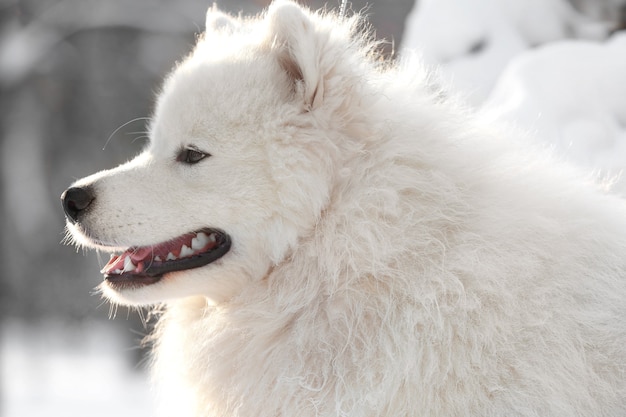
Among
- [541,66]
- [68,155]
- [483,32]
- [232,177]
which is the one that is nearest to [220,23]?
[232,177]

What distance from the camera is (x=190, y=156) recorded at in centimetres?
297

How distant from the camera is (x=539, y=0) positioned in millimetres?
5512

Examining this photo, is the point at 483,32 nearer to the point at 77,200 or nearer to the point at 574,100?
the point at 574,100

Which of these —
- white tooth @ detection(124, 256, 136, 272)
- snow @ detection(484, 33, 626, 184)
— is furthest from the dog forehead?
snow @ detection(484, 33, 626, 184)

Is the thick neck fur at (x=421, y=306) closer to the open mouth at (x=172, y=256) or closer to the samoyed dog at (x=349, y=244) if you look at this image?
the samoyed dog at (x=349, y=244)

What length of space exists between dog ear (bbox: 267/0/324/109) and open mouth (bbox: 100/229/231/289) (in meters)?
0.65

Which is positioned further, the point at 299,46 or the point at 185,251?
the point at 185,251

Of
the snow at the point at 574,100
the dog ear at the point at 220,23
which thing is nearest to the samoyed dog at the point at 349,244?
the dog ear at the point at 220,23

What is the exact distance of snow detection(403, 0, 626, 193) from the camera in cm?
423

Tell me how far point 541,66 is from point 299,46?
→ 95.7 inches

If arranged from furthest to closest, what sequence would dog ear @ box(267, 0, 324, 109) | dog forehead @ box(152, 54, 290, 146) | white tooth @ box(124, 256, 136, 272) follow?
white tooth @ box(124, 256, 136, 272) < dog forehead @ box(152, 54, 290, 146) < dog ear @ box(267, 0, 324, 109)

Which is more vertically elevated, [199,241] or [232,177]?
[232,177]

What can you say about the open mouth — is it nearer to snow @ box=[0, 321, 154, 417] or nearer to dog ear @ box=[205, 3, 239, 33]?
dog ear @ box=[205, 3, 239, 33]

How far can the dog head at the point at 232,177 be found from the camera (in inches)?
112
